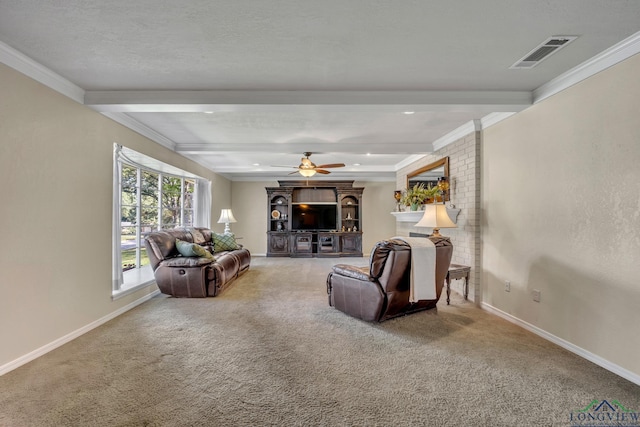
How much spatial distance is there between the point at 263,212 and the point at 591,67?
7.93 m

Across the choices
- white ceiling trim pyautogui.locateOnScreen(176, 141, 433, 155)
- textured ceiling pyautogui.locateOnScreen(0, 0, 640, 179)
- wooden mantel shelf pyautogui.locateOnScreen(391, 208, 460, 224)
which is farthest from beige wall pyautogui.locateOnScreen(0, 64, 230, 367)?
wooden mantel shelf pyautogui.locateOnScreen(391, 208, 460, 224)

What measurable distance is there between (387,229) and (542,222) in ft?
20.4

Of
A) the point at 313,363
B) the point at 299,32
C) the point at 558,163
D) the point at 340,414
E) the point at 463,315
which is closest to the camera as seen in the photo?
the point at 340,414

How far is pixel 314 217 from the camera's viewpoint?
8953mm

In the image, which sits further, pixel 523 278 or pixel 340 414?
pixel 523 278

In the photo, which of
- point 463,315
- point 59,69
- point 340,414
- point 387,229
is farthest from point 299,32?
point 387,229

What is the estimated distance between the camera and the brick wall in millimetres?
4023

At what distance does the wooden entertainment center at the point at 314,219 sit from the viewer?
8.75 meters

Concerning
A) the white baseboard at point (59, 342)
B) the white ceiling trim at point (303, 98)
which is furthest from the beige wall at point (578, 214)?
the white baseboard at point (59, 342)

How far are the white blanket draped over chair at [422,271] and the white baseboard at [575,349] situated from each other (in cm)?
98

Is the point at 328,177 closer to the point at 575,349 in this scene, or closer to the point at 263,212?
the point at 263,212

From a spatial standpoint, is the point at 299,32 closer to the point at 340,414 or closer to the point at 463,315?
the point at 340,414

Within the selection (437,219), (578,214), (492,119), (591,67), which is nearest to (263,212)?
(437,219)

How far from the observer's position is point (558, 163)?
2.78m
